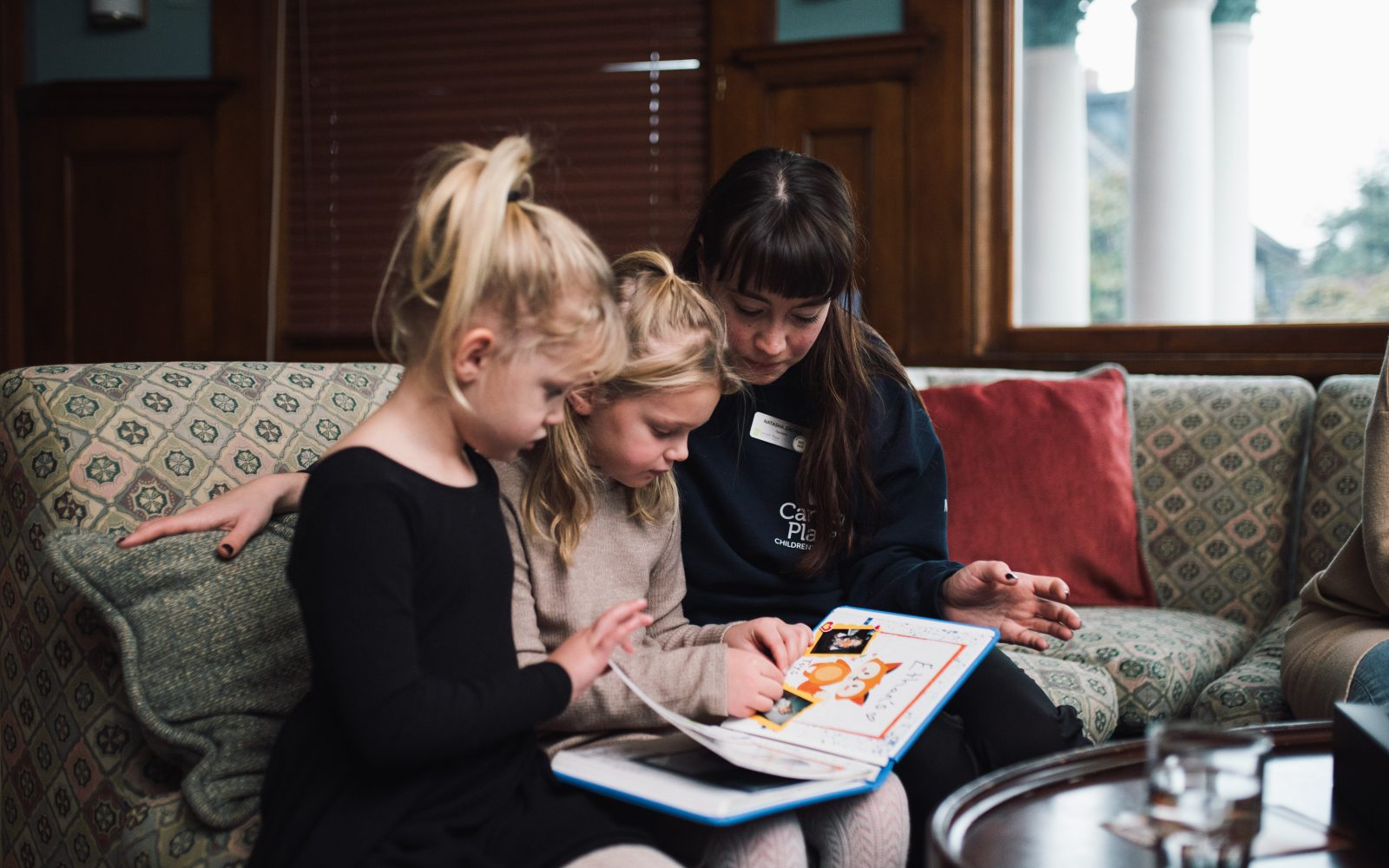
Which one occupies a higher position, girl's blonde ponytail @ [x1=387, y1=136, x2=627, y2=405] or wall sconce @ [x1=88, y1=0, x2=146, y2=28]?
wall sconce @ [x1=88, y1=0, x2=146, y2=28]

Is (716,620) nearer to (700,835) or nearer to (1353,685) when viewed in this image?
(700,835)

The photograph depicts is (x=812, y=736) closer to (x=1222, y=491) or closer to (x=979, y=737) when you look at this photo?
(x=979, y=737)

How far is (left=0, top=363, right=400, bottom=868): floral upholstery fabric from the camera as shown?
1.42m

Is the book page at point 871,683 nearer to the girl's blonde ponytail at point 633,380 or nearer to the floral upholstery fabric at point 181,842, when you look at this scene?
the girl's blonde ponytail at point 633,380

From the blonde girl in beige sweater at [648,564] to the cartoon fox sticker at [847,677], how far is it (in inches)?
1.7

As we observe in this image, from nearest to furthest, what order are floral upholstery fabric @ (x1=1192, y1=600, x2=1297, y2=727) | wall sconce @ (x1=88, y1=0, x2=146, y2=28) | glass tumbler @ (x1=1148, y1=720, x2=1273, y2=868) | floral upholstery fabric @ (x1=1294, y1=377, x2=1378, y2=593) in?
glass tumbler @ (x1=1148, y1=720, x2=1273, y2=868)
floral upholstery fabric @ (x1=1192, y1=600, x2=1297, y2=727)
floral upholstery fabric @ (x1=1294, y1=377, x2=1378, y2=593)
wall sconce @ (x1=88, y1=0, x2=146, y2=28)

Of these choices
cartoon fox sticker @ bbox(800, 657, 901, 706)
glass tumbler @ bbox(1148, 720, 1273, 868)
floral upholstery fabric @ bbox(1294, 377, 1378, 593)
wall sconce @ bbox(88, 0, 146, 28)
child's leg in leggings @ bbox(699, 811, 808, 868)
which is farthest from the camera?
wall sconce @ bbox(88, 0, 146, 28)

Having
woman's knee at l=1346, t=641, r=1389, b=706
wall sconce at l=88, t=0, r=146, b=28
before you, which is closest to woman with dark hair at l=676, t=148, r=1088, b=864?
woman's knee at l=1346, t=641, r=1389, b=706

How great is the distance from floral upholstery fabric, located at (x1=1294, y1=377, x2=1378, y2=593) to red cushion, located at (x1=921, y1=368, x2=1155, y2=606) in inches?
13.2

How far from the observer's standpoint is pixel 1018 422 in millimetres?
2588

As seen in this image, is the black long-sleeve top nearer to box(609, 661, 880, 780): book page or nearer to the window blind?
box(609, 661, 880, 780): book page

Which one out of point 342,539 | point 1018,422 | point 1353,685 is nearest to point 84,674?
point 342,539

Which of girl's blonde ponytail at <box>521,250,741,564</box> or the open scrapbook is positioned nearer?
the open scrapbook

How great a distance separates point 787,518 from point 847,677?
0.39 m
